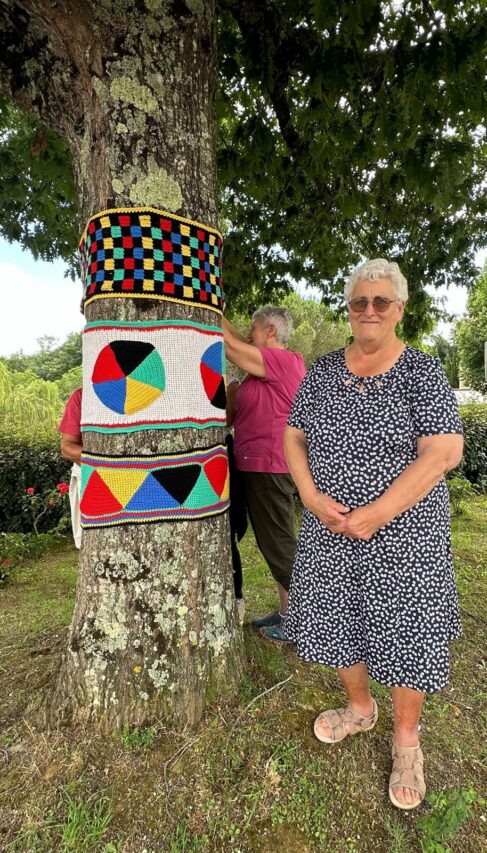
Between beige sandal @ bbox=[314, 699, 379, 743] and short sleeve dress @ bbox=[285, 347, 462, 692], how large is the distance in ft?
0.97

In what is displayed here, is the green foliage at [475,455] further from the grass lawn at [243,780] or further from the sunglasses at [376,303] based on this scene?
the sunglasses at [376,303]

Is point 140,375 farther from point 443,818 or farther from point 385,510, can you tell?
point 443,818

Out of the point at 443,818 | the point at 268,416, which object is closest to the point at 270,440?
the point at 268,416

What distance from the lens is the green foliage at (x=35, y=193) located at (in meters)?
3.74

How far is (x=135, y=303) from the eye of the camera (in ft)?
6.41

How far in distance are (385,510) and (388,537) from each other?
158 millimetres

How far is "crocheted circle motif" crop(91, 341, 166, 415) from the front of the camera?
76.4 inches

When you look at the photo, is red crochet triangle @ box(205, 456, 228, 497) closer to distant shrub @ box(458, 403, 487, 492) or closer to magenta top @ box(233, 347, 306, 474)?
magenta top @ box(233, 347, 306, 474)

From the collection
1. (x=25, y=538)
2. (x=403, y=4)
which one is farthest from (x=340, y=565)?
(x=25, y=538)

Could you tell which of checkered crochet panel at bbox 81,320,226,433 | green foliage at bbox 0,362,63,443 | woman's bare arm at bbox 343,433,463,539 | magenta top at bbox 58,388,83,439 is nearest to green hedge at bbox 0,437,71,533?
green foliage at bbox 0,362,63,443

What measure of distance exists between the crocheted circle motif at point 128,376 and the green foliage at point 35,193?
93.7 inches

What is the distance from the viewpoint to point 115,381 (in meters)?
1.94

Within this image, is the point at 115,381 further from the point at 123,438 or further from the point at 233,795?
the point at 233,795

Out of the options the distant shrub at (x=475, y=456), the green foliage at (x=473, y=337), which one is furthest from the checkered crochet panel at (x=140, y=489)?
the green foliage at (x=473, y=337)
